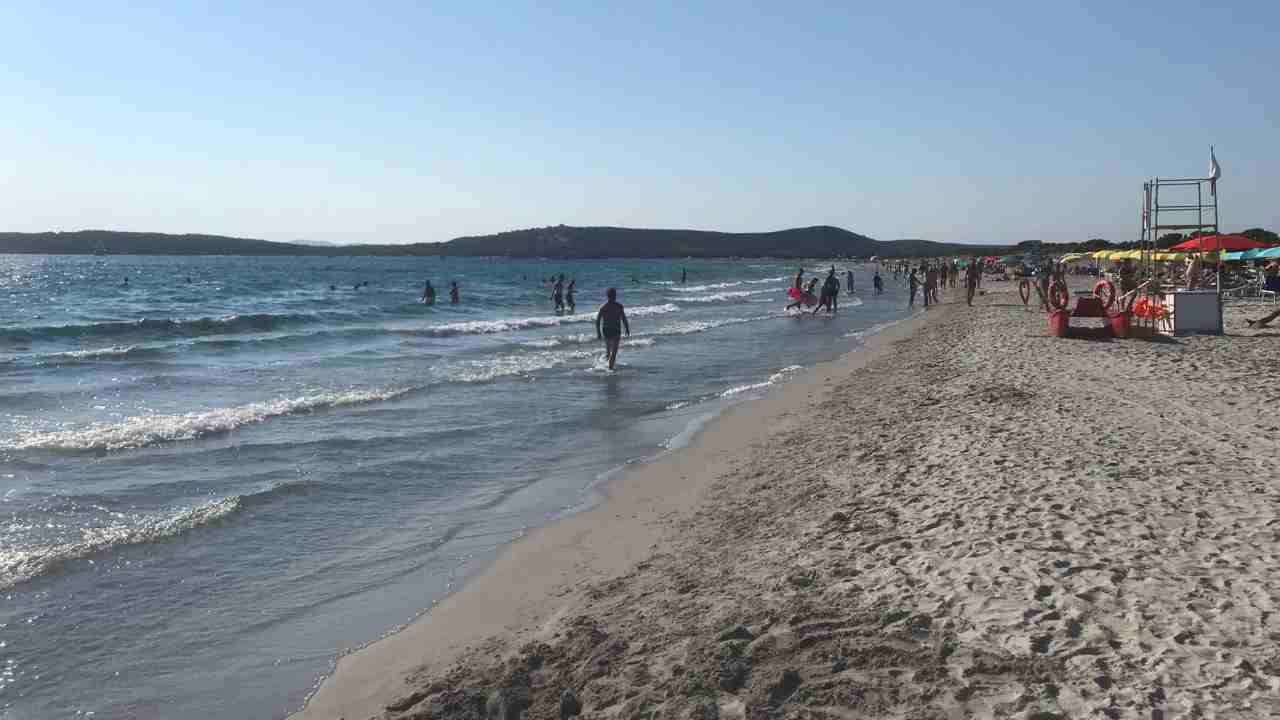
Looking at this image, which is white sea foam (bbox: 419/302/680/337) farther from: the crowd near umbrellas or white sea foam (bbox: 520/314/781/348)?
the crowd near umbrellas

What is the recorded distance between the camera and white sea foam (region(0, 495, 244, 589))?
6.30 metres

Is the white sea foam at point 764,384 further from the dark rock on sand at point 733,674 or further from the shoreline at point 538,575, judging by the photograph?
the dark rock on sand at point 733,674

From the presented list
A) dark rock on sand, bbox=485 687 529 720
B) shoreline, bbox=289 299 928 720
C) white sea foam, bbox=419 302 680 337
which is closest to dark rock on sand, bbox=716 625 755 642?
dark rock on sand, bbox=485 687 529 720

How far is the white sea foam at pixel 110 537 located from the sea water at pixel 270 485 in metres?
0.03

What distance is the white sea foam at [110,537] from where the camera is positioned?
6305 mm

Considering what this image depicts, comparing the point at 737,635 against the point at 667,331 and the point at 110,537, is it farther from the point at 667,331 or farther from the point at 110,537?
the point at 667,331

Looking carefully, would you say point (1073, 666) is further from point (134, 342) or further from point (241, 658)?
point (134, 342)

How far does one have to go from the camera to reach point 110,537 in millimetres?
7004

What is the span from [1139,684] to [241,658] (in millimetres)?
4534

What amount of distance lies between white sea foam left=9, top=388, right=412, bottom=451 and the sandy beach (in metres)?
6.12

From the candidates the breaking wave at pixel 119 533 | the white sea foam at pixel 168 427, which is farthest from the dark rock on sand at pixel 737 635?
the white sea foam at pixel 168 427

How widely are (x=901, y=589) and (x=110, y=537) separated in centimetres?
609

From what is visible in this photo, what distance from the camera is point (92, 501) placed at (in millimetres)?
8141

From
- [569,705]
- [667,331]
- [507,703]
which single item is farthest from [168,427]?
[667,331]
